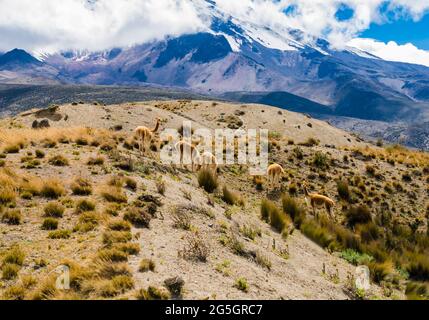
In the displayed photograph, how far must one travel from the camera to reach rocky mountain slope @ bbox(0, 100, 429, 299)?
868 centimetres

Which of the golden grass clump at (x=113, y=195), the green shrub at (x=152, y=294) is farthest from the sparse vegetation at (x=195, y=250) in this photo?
the golden grass clump at (x=113, y=195)

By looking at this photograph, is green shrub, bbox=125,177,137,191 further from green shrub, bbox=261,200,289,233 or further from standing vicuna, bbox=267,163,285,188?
standing vicuna, bbox=267,163,285,188

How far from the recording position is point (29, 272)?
29.1ft

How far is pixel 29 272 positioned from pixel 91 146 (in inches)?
440

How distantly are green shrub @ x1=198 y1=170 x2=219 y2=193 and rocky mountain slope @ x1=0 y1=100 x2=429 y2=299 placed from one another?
0.11m

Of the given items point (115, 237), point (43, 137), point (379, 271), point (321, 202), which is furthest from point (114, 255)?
point (43, 137)

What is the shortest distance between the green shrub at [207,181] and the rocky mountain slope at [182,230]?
114 millimetres

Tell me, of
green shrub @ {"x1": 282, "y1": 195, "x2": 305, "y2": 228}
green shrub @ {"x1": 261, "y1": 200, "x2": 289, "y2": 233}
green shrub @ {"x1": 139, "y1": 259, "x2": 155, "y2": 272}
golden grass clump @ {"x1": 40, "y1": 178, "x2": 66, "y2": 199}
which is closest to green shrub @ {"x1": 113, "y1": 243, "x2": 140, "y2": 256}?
green shrub @ {"x1": 139, "y1": 259, "x2": 155, "y2": 272}

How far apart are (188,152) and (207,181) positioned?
2.86m

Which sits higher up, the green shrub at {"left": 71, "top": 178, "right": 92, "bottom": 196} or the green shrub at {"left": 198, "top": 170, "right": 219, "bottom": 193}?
the green shrub at {"left": 71, "top": 178, "right": 92, "bottom": 196}

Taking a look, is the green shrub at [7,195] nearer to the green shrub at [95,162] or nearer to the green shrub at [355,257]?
the green shrub at [95,162]

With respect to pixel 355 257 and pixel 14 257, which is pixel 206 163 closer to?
pixel 355 257

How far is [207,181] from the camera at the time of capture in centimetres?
1766
